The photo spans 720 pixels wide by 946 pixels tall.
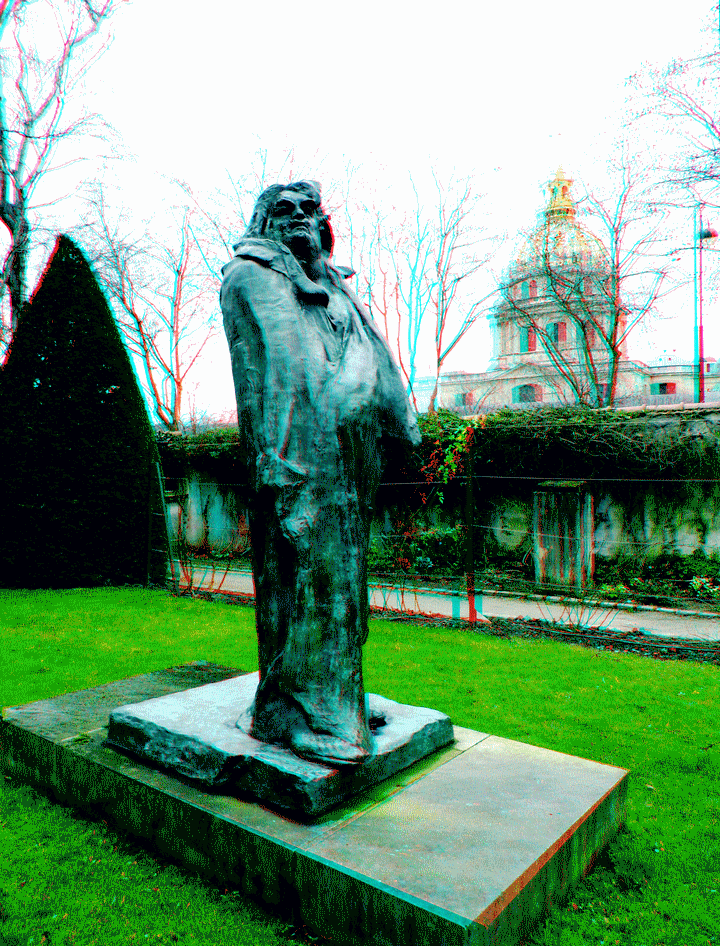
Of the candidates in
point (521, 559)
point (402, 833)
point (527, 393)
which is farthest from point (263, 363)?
point (527, 393)

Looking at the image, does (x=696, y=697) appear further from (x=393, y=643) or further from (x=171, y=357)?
(x=171, y=357)

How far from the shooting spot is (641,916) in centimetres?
241

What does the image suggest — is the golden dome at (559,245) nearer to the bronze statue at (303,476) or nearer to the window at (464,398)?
the window at (464,398)

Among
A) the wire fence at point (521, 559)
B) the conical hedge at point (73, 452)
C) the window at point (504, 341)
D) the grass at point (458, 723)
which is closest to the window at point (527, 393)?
the window at point (504, 341)

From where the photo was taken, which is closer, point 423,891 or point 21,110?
point 423,891

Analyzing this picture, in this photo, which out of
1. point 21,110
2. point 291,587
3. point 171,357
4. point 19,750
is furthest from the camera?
point 171,357

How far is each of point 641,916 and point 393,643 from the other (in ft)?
15.1

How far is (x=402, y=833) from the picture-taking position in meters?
2.37

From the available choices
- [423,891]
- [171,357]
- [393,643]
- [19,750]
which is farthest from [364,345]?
[171,357]

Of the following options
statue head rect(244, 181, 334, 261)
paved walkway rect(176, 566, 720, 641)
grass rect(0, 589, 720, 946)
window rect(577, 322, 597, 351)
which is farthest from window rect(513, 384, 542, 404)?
statue head rect(244, 181, 334, 261)

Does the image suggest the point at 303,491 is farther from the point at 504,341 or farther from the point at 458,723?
the point at 504,341

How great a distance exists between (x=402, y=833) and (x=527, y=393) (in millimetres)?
39345

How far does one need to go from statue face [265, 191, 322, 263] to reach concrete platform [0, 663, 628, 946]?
Result: 2.34 m

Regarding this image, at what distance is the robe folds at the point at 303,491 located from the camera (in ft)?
8.71
